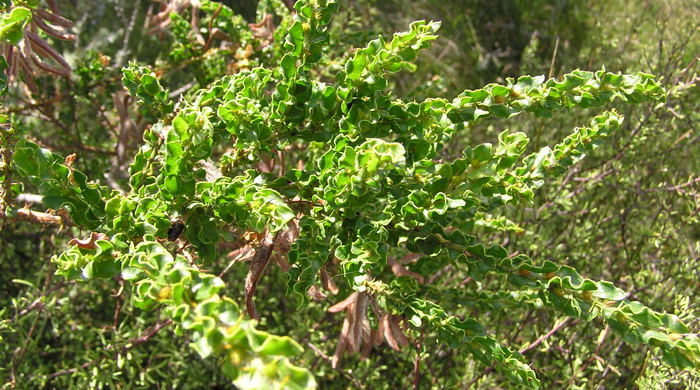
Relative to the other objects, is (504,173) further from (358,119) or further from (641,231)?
(641,231)

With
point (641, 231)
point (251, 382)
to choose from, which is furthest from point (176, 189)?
point (641, 231)

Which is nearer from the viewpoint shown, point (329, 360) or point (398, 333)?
point (398, 333)

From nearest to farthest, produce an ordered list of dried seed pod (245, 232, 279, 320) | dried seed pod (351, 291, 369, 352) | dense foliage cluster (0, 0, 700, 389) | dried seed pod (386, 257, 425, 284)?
dense foliage cluster (0, 0, 700, 389) < dried seed pod (245, 232, 279, 320) < dried seed pod (351, 291, 369, 352) < dried seed pod (386, 257, 425, 284)

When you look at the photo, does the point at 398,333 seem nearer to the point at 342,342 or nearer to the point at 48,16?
the point at 342,342

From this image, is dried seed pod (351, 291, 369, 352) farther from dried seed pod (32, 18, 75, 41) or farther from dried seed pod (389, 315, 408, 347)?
dried seed pod (32, 18, 75, 41)

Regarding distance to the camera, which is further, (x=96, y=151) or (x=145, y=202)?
(x=96, y=151)

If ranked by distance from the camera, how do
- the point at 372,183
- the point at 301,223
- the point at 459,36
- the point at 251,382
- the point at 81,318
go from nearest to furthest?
the point at 251,382
the point at 372,183
the point at 301,223
the point at 81,318
the point at 459,36

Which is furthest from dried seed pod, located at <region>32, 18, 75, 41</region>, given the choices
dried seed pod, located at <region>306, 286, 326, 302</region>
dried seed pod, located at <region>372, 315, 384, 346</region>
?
dried seed pod, located at <region>372, 315, 384, 346</region>

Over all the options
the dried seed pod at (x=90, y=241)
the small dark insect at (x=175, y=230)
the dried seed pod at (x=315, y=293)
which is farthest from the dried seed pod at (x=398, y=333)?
the dried seed pod at (x=90, y=241)

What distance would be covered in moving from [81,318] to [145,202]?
4.58 feet

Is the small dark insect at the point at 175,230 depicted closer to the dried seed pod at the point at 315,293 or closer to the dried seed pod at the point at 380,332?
the dried seed pod at the point at 315,293

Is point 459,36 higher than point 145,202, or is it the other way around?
point 145,202

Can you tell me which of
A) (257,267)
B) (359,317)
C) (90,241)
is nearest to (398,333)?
(359,317)

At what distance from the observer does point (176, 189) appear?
994 mm
